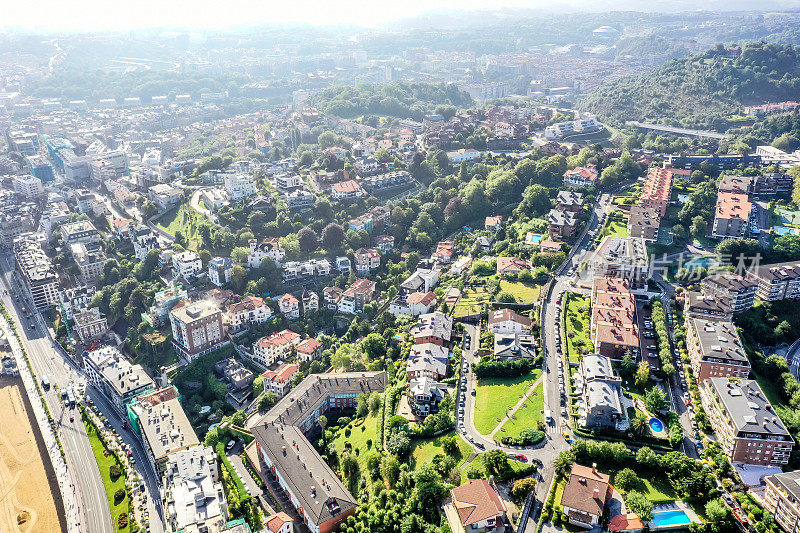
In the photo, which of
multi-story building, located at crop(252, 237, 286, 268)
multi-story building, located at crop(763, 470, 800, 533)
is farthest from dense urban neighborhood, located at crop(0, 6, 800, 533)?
multi-story building, located at crop(252, 237, 286, 268)

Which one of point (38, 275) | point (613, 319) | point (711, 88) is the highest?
point (711, 88)

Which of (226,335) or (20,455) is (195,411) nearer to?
(226,335)

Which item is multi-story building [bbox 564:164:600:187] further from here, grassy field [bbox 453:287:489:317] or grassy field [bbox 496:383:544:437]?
grassy field [bbox 496:383:544:437]

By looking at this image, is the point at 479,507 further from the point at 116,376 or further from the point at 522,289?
the point at 116,376

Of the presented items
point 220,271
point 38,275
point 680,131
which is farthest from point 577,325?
point 680,131

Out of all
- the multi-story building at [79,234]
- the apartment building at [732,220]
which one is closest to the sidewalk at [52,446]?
the multi-story building at [79,234]
